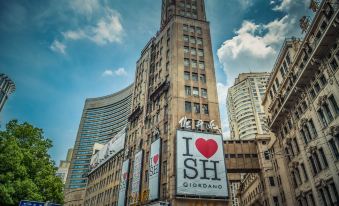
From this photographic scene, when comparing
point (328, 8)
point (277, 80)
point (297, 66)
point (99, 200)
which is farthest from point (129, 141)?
point (328, 8)

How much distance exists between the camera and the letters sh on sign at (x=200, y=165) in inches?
1261

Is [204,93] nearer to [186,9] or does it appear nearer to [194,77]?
[194,77]

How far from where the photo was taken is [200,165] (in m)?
33.7

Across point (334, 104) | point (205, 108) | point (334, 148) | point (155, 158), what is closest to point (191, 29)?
point (205, 108)

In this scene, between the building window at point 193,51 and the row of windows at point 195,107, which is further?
the building window at point 193,51

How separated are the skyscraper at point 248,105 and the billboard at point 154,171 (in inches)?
3586

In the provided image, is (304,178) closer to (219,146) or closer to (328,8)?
(219,146)

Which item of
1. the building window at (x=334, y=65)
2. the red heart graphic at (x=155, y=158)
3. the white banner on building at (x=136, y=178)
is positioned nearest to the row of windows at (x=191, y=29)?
the white banner on building at (x=136, y=178)

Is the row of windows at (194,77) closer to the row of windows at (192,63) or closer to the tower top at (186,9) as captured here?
the row of windows at (192,63)

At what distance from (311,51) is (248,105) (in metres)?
104

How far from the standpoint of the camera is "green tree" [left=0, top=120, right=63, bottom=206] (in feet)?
68.0

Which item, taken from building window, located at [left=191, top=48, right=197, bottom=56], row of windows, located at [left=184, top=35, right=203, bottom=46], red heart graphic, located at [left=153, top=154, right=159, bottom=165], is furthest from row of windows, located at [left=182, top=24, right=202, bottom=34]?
red heart graphic, located at [left=153, top=154, right=159, bottom=165]

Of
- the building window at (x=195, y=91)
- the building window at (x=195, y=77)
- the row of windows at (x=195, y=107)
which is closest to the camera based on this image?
the row of windows at (x=195, y=107)

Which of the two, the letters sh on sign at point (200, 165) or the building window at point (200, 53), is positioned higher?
the building window at point (200, 53)
